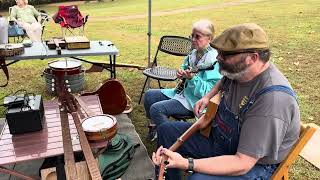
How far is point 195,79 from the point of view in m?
3.54

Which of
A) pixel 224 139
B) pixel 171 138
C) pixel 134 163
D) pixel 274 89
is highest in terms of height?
pixel 274 89

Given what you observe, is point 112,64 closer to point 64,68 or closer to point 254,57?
point 64,68

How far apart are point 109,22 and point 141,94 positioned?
26.4 ft

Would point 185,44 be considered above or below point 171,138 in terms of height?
above

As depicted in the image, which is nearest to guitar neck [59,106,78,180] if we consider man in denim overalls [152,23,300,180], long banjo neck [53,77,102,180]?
long banjo neck [53,77,102,180]

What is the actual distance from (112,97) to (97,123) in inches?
59.8

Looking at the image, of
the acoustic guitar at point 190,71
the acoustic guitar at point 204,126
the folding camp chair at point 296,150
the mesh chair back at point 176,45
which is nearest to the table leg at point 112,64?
the mesh chair back at point 176,45

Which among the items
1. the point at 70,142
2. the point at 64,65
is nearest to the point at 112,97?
the point at 64,65

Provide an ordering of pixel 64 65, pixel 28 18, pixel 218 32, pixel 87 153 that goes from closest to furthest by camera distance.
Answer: pixel 87 153 < pixel 64 65 < pixel 28 18 < pixel 218 32

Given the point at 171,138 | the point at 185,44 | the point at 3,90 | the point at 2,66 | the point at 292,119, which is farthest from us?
the point at 3,90

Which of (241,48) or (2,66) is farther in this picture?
(2,66)

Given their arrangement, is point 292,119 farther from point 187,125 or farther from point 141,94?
point 141,94

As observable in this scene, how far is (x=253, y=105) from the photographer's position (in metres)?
2.18

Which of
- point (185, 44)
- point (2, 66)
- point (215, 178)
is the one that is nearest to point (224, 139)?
point (215, 178)
